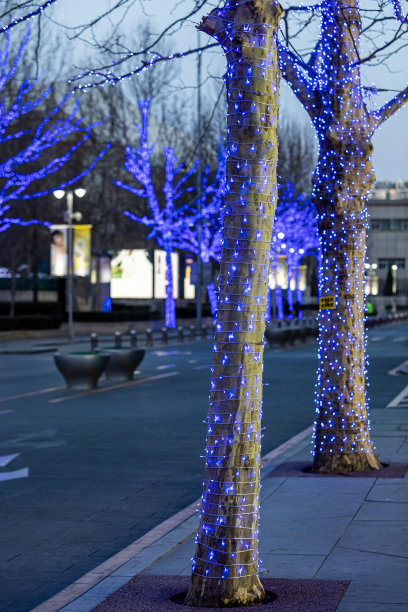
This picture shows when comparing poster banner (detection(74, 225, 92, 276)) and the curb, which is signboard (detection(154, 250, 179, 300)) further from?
the curb

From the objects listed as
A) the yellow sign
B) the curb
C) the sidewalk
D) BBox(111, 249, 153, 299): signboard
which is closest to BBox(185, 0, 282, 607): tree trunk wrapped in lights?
the sidewalk

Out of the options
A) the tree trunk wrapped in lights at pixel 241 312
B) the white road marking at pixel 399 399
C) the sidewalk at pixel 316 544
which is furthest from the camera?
the white road marking at pixel 399 399

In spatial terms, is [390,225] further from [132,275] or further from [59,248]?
[59,248]

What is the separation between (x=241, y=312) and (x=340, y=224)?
16.3 feet

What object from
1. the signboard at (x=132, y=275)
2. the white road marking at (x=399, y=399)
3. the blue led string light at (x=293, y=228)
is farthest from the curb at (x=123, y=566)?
the blue led string light at (x=293, y=228)

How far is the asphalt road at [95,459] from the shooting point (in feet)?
27.3

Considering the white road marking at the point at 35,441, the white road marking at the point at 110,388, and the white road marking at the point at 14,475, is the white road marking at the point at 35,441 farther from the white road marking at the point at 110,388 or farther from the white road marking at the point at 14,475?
the white road marking at the point at 110,388

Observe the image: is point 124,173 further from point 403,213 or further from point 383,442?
point 403,213

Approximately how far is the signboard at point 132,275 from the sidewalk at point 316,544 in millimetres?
54720

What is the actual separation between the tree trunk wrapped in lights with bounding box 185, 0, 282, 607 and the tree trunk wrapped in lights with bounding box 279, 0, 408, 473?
468 centimetres

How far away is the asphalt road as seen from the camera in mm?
8320

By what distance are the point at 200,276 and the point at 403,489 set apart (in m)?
45.8

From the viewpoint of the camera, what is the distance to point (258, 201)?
6188 millimetres

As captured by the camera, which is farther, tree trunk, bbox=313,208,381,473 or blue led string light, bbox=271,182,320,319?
blue led string light, bbox=271,182,320,319
